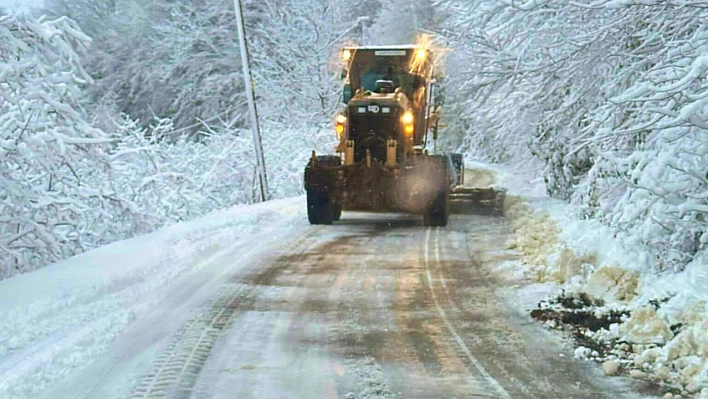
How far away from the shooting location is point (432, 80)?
52.5 ft

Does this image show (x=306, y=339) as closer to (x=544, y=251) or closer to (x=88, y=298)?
(x=88, y=298)

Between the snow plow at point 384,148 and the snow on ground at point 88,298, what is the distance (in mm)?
1592

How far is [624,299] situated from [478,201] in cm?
1117

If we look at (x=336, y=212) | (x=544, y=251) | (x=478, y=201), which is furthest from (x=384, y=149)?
(x=544, y=251)

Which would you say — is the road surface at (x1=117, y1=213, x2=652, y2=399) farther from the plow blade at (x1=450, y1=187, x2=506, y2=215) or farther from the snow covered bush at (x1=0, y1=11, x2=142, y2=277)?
the plow blade at (x1=450, y1=187, x2=506, y2=215)

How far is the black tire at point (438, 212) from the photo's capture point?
14406 millimetres

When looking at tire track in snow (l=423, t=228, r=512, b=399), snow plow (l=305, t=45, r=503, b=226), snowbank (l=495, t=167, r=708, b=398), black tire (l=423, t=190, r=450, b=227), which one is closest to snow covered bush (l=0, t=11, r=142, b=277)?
snow plow (l=305, t=45, r=503, b=226)

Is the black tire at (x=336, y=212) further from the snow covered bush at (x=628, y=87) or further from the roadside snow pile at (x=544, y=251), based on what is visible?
the snow covered bush at (x=628, y=87)

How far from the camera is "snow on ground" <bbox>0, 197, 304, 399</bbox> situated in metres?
6.17

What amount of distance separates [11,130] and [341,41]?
27087 millimetres

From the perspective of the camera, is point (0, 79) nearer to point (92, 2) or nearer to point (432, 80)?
point (432, 80)

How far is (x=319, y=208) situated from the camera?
1498 centimetres

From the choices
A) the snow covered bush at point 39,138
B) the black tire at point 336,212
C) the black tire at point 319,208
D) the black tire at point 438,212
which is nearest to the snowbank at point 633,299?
the black tire at point 438,212

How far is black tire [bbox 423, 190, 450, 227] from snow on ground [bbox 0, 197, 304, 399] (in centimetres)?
269
